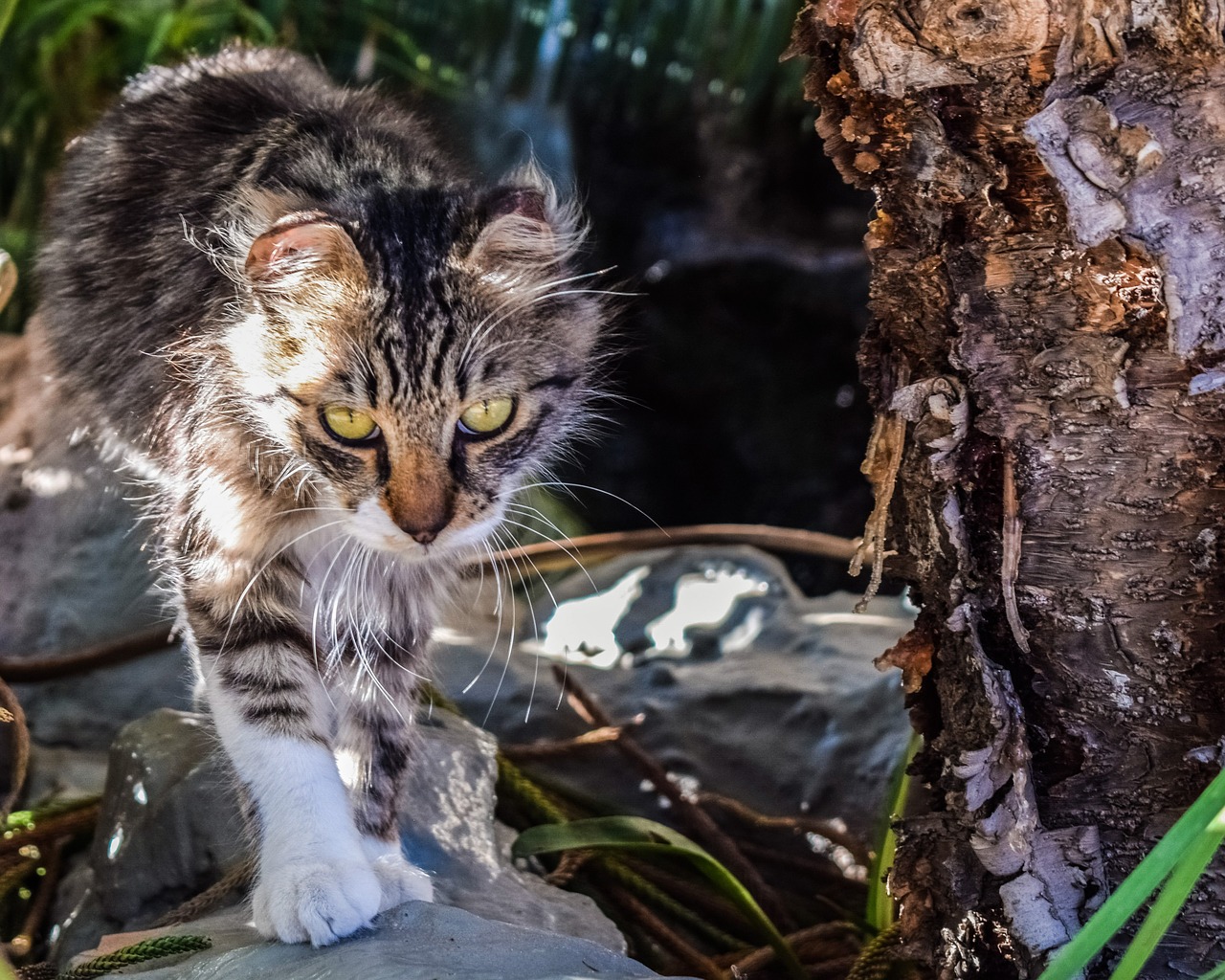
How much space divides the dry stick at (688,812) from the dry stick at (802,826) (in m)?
0.04

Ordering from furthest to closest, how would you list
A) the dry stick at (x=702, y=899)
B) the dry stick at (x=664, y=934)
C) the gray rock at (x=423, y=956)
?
the dry stick at (x=702, y=899) < the dry stick at (x=664, y=934) < the gray rock at (x=423, y=956)

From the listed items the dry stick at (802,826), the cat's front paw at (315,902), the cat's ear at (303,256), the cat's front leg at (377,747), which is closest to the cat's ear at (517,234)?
the cat's ear at (303,256)

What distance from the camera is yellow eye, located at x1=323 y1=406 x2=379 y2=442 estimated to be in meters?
1.27

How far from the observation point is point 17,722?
4.96 feet

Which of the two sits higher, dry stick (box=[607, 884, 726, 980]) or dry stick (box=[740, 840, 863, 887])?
dry stick (box=[607, 884, 726, 980])

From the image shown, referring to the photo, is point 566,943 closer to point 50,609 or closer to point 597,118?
point 50,609

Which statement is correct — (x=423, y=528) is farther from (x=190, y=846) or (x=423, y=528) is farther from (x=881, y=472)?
(x=190, y=846)

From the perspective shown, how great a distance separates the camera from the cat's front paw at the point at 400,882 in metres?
1.26

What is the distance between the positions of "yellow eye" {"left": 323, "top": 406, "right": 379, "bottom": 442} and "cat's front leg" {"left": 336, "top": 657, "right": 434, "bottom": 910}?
0.37 meters

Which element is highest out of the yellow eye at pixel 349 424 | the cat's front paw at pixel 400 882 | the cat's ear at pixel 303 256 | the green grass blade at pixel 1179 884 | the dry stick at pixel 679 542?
the cat's ear at pixel 303 256

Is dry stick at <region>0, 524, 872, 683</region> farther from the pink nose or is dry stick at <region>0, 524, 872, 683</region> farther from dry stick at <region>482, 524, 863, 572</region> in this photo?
the pink nose

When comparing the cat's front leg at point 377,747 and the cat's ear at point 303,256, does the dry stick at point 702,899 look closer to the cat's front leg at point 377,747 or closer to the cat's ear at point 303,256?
the cat's front leg at point 377,747

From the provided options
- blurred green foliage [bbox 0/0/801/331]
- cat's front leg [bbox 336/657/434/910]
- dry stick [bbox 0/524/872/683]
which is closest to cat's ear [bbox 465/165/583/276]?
dry stick [bbox 0/524/872/683]

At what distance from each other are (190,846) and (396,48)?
7.01 ft
